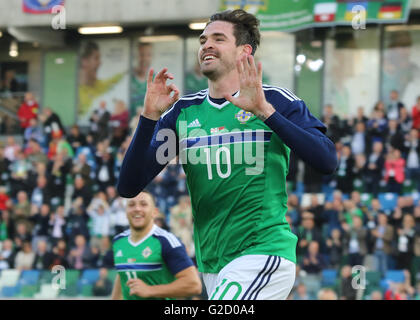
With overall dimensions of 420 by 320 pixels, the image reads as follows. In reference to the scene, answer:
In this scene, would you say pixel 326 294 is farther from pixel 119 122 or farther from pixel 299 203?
pixel 119 122

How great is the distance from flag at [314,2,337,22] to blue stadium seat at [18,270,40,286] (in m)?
9.35

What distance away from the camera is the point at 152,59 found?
2267cm

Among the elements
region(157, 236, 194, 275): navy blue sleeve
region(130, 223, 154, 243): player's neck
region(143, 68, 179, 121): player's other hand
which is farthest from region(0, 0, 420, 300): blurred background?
region(143, 68, 179, 121): player's other hand

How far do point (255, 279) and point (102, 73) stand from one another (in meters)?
19.0

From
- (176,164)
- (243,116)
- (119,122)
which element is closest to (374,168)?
(176,164)

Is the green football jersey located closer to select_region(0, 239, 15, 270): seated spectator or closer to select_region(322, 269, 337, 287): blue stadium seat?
select_region(322, 269, 337, 287): blue stadium seat

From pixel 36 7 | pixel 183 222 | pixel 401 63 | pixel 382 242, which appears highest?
pixel 36 7

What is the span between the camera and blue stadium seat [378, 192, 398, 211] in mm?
14414

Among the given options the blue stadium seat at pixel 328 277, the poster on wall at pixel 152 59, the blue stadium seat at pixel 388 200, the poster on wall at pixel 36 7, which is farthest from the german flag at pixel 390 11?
the poster on wall at pixel 36 7

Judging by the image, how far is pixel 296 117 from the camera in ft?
15.6

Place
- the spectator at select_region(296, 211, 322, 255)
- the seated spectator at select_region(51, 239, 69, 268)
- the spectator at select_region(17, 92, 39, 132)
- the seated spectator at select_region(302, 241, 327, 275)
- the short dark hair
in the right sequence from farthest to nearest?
the spectator at select_region(17, 92, 39, 132) → the seated spectator at select_region(51, 239, 69, 268) → the spectator at select_region(296, 211, 322, 255) → the seated spectator at select_region(302, 241, 327, 275) → the short dark hair

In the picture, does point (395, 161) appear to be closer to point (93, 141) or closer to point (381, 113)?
point (381, 113)

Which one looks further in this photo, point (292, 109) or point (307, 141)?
point (292, 109)

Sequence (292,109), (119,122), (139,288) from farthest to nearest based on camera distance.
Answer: (119,122) → (139,288) → (292,109)
